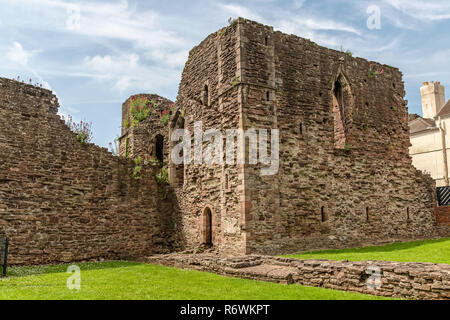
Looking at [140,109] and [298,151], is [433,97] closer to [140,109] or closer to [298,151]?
[298,151]

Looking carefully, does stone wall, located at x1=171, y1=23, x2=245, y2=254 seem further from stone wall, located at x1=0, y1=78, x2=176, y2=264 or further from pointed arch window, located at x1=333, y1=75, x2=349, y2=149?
pointed arch window, located at x1=333, y1=75, x2=349, y2=149

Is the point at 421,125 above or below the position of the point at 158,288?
above

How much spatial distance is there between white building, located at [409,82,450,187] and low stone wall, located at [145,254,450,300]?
24917mm

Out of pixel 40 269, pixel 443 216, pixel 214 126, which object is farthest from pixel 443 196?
pixel 40 269

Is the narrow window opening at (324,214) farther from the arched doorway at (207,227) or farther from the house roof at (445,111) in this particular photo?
the house roof at (445,111)

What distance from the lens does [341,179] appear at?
50.5ft

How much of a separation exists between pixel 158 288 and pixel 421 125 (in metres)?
30.4

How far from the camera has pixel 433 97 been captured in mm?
33625

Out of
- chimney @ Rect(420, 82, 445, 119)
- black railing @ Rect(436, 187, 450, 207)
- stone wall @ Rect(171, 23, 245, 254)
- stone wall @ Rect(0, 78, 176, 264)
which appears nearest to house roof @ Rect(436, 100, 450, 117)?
chimney @ Rect(420, 82, 445, 119)

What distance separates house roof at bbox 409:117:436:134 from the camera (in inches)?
1257

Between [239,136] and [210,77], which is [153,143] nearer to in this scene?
[210,77]
